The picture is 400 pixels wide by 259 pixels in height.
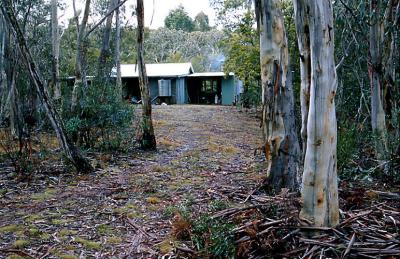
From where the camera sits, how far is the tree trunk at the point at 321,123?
3.52 metres

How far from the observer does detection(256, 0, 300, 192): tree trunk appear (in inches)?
215

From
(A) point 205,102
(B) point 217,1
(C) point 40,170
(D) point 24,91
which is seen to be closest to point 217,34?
(A) point 205,102

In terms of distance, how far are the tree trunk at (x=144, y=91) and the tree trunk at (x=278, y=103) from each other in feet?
14.9

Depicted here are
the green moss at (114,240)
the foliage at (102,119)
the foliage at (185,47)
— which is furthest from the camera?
the foliage at (185,47)

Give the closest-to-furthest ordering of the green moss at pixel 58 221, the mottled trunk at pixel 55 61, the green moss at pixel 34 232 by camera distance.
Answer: the green moss at pixel 34 232
the green moss at pixel 58 221
the mottled trunk at pixel 55 61

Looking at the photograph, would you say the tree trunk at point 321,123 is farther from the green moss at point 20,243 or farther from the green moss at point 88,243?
the green moss at point 20,243

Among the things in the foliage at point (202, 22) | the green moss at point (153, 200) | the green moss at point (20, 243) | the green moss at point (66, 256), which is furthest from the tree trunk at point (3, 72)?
the foliage at point (202, 22)

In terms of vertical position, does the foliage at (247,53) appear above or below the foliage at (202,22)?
below

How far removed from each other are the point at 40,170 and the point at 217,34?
1583 inches

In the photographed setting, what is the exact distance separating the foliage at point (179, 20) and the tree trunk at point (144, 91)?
137 feet

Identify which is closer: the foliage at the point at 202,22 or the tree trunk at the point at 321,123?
the tree trunk at the point at 321,123

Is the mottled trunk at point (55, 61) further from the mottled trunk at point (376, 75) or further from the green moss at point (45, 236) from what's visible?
the mottled trunk at point (376, 75)

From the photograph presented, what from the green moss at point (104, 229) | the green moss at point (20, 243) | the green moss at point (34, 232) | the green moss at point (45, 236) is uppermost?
the green moss at point (34, 232)

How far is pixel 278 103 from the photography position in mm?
5480
